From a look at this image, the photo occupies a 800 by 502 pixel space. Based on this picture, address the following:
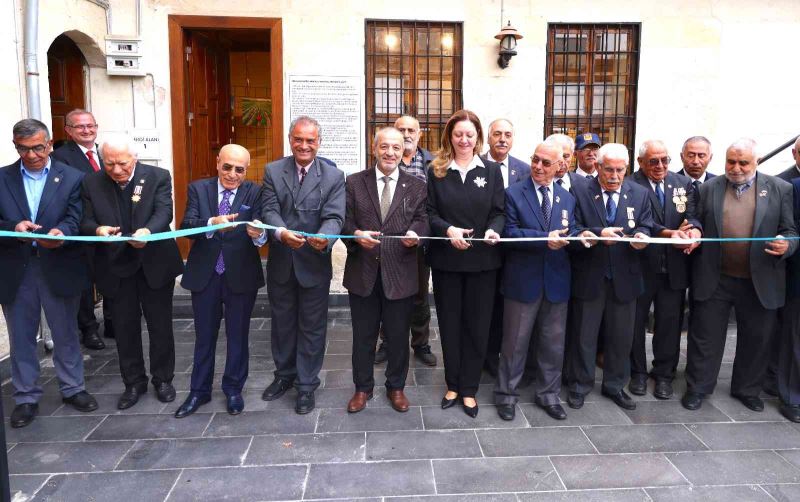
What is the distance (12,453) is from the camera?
3.31 metres

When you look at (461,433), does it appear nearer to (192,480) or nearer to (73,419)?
(192,480)

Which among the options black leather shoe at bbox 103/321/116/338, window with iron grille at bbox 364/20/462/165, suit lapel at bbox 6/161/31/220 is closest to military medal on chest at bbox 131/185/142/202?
suit lapel at bbox 6/161/31/220

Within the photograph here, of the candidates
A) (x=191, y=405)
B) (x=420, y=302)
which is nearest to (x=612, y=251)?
(x=420, y=302)

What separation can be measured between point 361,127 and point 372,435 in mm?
4161

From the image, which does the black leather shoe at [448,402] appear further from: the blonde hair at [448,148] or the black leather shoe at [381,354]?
the blonde hair at [448,148]

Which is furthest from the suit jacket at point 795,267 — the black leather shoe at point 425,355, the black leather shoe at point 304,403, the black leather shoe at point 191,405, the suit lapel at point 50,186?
the suit lapel at point 50,186

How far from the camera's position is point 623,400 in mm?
3979

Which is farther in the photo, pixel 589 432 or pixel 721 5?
pixel 721 5

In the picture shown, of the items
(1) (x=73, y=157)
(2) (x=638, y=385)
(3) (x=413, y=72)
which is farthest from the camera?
(3) (x=413, y=72)

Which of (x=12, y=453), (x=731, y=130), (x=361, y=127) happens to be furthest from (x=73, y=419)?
(x=731, y=130)

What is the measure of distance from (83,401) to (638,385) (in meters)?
3.96

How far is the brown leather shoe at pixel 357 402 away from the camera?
12.6 feet

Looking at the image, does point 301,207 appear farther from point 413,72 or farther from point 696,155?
point 413,72

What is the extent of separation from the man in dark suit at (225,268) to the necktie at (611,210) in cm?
234
